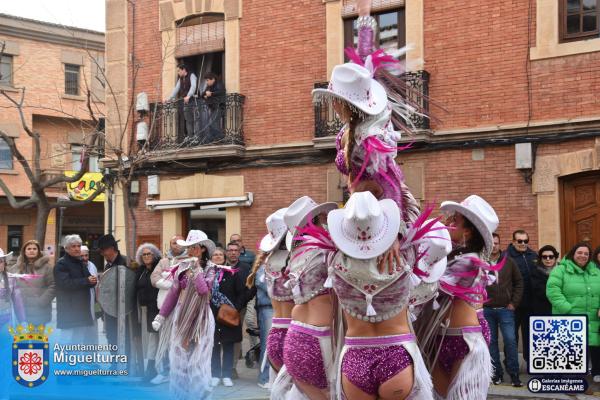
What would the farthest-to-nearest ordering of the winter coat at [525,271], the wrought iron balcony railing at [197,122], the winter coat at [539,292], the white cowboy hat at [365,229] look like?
the wrought iron balcony railing at [197,122] → the winter coat at [525,271] → the winter coat at [539,292] → the white cowboy hat at [365,229]

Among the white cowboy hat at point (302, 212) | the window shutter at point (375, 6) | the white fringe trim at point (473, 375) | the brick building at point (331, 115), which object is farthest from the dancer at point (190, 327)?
the window shutter at point (375, 6)

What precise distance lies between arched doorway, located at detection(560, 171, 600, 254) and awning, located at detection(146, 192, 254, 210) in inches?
213

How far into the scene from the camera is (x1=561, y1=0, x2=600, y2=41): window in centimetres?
1138

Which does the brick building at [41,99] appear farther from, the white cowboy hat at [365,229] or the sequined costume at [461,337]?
the white cowboy hat at [365,229]

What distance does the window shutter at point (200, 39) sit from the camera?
15.0 metres

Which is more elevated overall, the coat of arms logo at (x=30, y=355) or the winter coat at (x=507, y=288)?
the winter coat at (x=507, y=288)

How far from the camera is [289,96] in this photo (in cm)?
1398

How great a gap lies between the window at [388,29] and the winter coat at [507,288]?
17.8 feet

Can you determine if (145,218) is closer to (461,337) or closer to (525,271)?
(525,271)

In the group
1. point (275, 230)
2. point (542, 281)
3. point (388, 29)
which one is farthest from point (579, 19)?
point (275, 230)

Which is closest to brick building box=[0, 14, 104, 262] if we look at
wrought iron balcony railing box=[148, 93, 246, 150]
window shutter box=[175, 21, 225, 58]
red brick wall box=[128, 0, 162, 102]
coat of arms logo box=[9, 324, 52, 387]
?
red brick wall box=[128, 0, 162, 102]

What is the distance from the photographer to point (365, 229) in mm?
3344

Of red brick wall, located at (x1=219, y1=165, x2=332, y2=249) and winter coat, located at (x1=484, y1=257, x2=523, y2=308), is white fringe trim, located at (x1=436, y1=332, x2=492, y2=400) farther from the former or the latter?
red brick wall, located at (x1=219, y1=165, x2=332, y2=249)

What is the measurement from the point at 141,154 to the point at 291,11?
3811 mm
